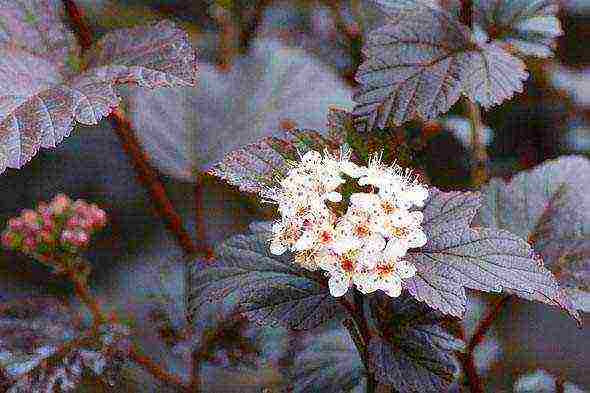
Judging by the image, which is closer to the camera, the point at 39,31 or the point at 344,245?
the point at 344,245

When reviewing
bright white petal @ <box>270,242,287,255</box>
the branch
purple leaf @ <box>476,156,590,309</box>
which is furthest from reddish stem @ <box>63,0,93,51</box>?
purple leaf @ <box>476,156,590,309</box>

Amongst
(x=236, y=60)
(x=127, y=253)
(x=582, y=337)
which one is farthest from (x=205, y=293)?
(x=127, y=253)

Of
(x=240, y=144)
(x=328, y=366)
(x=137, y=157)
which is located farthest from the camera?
(x=240, y=144)

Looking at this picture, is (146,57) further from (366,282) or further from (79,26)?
(366,282)

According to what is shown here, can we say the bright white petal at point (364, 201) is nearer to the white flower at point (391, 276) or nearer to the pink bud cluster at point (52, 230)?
the white flower at point (391, 276)

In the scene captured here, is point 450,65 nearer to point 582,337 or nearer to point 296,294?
point 296,294

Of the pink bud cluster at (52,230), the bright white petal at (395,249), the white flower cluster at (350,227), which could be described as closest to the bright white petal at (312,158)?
the white flower cluster at (350,227)

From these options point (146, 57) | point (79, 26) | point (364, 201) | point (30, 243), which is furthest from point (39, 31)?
point (364, 201)
